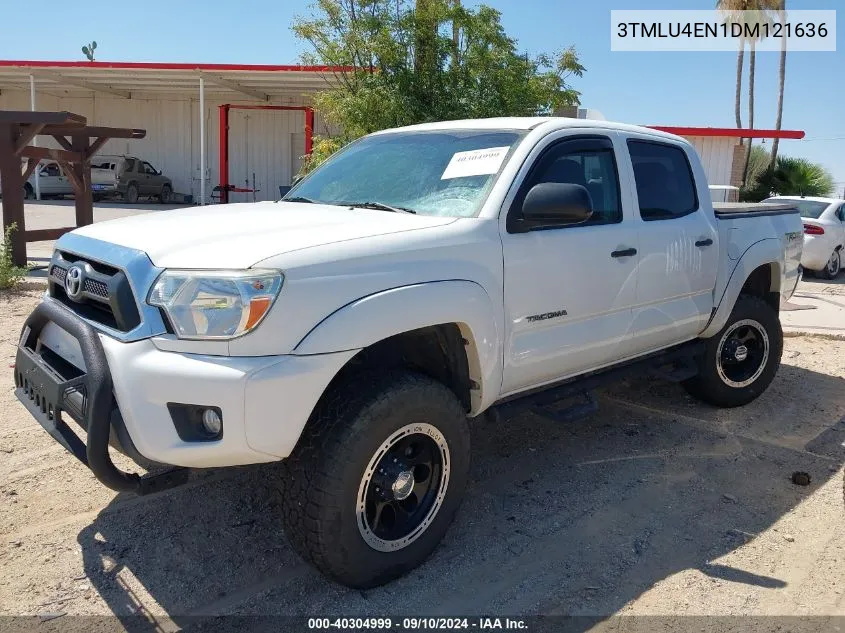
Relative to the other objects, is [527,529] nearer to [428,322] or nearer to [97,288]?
[428,322]

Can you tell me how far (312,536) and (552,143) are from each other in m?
2.31

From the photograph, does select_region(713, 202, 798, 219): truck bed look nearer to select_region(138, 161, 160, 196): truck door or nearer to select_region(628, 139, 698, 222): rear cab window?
select_region(628, 139, 698, 222): rear cab window

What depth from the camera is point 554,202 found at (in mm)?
3377

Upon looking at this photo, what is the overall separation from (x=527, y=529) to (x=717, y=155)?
1770cm

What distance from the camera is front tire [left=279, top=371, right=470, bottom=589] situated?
2832 millimetres

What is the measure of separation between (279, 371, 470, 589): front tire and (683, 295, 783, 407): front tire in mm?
2832

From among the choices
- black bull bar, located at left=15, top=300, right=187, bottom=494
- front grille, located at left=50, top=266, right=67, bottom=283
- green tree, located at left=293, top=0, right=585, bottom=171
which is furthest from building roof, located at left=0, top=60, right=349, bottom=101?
black bull bar, located at left=15, top=300, right=187, bottom=494

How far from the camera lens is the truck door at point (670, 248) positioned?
4305 mm

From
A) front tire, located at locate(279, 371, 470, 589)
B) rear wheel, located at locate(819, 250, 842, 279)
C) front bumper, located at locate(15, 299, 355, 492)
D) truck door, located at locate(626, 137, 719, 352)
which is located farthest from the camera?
rear wheel, located at locate(819, 250, 842, 279)

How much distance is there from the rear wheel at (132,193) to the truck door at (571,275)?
25.6m

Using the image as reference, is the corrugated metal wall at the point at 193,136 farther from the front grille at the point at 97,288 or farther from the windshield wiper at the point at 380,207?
the front grille at the point at 97,288

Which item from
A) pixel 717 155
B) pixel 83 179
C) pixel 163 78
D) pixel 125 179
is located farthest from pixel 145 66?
pixel 717 155

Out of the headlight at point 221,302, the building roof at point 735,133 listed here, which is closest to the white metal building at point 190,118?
the building roof at point 735,133

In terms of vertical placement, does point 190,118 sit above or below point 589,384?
above
